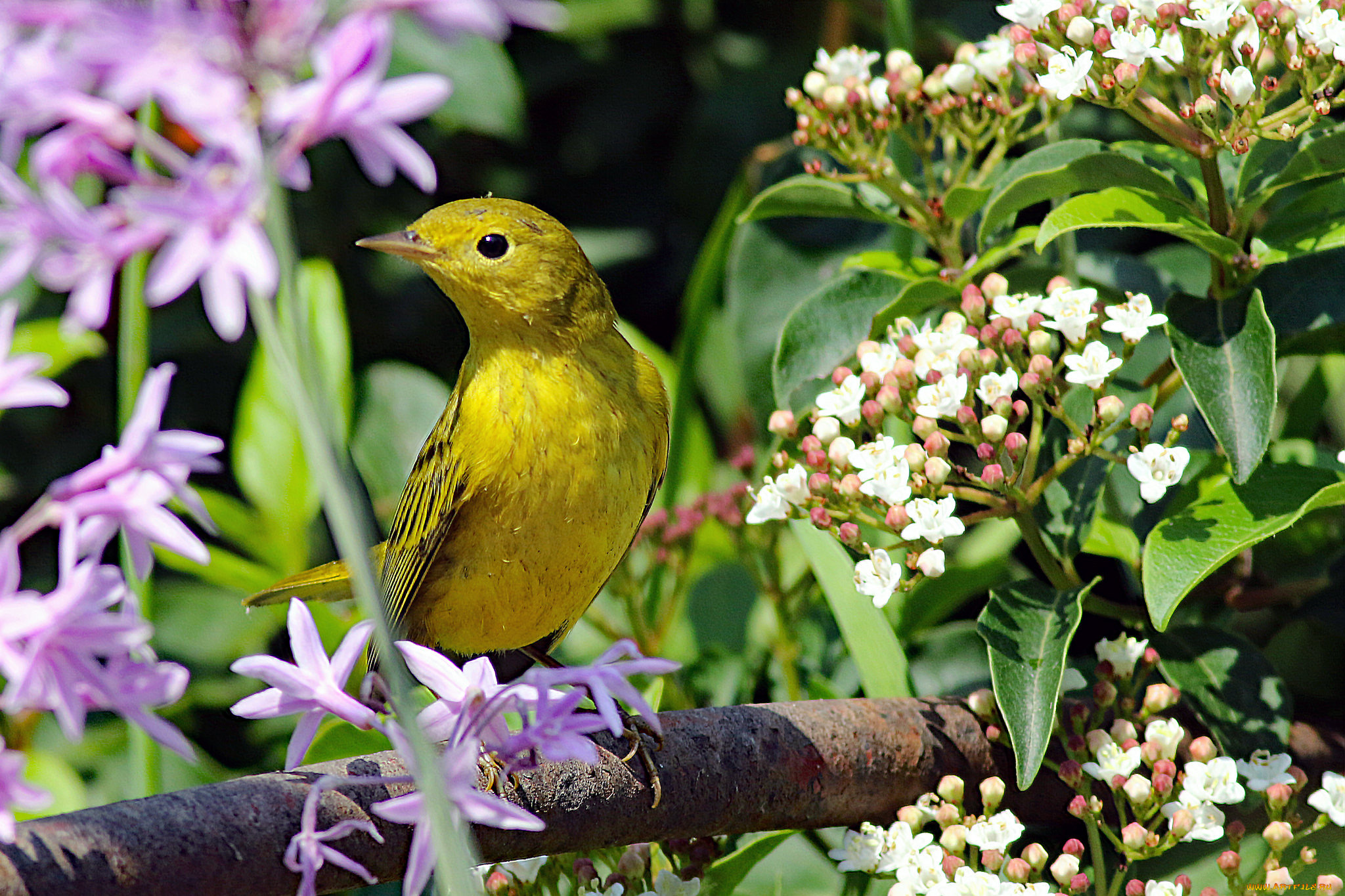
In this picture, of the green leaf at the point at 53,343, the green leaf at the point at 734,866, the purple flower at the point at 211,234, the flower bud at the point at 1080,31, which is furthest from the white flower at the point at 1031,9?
the green leaf at the point at 53,343

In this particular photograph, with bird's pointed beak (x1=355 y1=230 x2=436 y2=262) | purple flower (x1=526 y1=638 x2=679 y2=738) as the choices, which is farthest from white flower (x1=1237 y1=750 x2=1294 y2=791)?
bird's pointed beak (x1=355 y1=230 x2=436 y2=262)

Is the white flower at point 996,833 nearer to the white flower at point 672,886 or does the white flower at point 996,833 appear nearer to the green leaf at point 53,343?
the white flower at point 672,886

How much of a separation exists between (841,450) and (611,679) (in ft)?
2.44

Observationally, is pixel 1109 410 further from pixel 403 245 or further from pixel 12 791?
pixel 12 791

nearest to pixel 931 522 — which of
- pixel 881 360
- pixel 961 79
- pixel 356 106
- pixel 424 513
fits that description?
pixel 881 360

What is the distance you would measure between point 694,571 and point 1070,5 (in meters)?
1.61

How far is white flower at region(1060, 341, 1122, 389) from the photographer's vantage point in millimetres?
1534

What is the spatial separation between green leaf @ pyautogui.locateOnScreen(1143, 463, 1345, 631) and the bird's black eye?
105cm

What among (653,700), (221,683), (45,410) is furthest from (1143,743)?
(45,410)

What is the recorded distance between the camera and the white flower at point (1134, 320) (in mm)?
1567

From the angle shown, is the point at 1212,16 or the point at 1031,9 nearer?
the point at 1212,16

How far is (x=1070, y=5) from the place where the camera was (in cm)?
161

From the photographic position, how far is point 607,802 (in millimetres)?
1450

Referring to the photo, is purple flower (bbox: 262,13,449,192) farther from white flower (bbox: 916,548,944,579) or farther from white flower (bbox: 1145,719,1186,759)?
white flower (bbox: 1145,719,1186,759)
